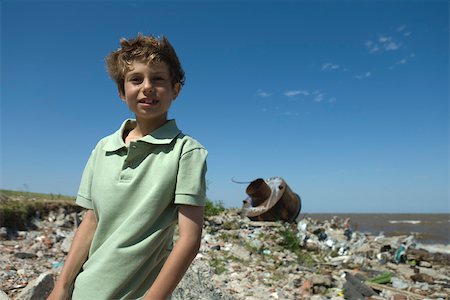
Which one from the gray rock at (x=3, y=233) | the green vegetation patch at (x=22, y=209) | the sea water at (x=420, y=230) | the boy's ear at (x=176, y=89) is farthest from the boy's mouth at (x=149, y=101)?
the sea water at (x=420, y=230)

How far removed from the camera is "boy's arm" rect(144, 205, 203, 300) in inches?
42.2

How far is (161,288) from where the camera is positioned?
1068 millimetres

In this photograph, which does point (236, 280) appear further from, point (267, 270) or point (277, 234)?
point (277, 234)

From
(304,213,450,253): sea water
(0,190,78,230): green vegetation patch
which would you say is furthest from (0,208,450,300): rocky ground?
(304,213,450,253): sea water

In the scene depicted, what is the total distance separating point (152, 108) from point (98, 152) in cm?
29

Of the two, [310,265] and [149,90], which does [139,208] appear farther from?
[310,265]

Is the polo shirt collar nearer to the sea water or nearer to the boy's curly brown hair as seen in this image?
the boy's curly brown hair

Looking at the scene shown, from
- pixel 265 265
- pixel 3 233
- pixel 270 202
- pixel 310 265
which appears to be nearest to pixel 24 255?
pixel 3 233

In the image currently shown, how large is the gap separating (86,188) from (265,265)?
13.8 ft

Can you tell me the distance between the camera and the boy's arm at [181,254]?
107 cm

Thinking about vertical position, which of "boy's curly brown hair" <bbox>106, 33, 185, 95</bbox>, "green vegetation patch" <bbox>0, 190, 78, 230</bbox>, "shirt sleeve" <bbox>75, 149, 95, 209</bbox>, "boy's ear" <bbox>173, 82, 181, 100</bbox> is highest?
"boy's curly brown hair" <bbox>106, 33, 185, 95</bbox>

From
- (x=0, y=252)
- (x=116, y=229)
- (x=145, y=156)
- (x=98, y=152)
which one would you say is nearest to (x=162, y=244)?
(x=116, y=229)

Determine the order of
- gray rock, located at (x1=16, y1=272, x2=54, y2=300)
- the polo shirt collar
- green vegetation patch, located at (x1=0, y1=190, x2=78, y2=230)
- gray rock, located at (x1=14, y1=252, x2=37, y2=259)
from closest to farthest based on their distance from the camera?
the polo shirt collar
gray rock, located at (x1=16, y1=272, x2=54, y2=300)
gray rock, located at (x1=14, y1=252, x2=37, y2=259)
green vegetation patch, located at (x1=0, y1=190, x2=78, y2=230)

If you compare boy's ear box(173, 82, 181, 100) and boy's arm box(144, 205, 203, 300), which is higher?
boy's ear box(173, 82, 181, 100)
